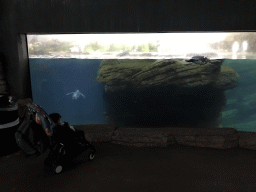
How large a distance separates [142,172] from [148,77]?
4208 millimetres

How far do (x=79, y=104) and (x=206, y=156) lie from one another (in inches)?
206

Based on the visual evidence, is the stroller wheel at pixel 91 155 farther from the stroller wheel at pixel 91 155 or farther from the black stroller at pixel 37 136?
the black stroller at pixel 37 136

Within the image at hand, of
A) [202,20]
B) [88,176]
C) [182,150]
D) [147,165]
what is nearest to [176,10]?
[202,20]

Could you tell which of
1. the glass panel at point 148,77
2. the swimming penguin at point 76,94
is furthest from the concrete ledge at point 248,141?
the swimming penguin at point 76,94

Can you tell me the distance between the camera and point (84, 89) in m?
6.94

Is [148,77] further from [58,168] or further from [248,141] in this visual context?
[58,168]

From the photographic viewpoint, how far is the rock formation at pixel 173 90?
6.34 m

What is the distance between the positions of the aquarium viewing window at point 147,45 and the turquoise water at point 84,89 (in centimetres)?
45

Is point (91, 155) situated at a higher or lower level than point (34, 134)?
lower

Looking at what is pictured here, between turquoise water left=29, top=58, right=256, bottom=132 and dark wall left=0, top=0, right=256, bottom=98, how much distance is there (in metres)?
1.29

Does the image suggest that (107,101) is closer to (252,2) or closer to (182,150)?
(182,150)

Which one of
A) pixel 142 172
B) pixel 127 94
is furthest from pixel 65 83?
pixel 142 172

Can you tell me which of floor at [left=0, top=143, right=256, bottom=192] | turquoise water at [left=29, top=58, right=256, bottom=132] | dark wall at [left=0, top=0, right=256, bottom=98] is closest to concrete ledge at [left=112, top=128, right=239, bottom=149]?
floor at [left=0, top=143, right=256, bottom=192]

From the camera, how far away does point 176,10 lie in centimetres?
463
